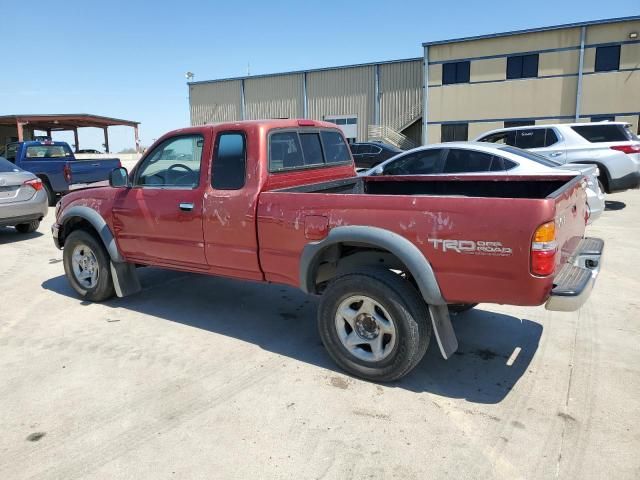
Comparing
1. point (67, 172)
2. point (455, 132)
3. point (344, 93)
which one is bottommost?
point (67, 172)

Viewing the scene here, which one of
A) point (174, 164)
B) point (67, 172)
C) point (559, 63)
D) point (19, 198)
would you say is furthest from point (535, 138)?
point (559, 63)

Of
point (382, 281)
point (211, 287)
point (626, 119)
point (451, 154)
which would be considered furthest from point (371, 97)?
point (382, 281)

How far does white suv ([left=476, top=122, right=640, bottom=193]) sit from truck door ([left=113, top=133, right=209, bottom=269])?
7.15m

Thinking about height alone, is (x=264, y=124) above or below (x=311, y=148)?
above

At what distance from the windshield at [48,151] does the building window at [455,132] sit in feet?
69.3

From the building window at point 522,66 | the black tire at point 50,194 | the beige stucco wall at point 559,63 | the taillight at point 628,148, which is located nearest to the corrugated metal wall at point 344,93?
the building window at point 522,66

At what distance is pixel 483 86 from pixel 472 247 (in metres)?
27.4

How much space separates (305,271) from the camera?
3676 mm

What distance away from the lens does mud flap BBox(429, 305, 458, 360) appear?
330cm

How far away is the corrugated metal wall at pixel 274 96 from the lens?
36531mm

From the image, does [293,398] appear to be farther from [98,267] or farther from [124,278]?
[98,267]

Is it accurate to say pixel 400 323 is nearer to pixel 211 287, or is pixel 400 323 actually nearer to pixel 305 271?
pixel 305 271

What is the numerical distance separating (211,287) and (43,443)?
312 cm

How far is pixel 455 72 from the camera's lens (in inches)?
1119
